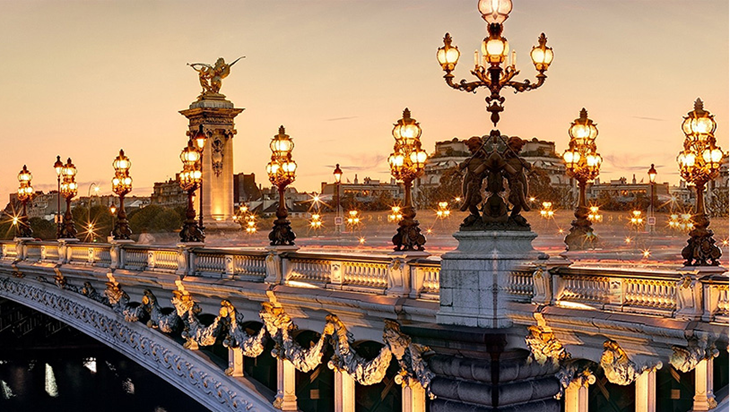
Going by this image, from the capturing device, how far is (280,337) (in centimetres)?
2544

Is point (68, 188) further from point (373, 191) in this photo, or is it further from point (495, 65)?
point (495, 65)

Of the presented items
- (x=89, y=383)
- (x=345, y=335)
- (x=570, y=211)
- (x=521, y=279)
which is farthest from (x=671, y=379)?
(x=89, y=383)

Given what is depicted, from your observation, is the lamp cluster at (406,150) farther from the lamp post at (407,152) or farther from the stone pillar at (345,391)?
the stone pillar at (345,391)

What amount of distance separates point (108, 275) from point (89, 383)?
23.0 m

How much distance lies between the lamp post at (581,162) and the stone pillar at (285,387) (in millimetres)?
7820

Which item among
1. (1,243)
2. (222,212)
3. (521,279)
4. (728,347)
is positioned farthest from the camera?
(222,212)

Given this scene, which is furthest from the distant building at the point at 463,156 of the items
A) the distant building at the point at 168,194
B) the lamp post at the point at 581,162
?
the distant building at the point at 168,194

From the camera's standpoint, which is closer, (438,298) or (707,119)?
(707,119)

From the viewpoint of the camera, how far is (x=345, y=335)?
2256 cm

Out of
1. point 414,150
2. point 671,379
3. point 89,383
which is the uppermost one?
point 414,150

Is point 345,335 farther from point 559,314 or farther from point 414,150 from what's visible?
point 559,314

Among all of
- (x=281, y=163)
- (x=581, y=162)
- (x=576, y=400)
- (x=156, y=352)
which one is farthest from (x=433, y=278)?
(x=156, y=352)

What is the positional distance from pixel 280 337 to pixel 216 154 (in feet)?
112

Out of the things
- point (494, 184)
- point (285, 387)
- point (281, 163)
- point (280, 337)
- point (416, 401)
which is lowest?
point (285, 387)
